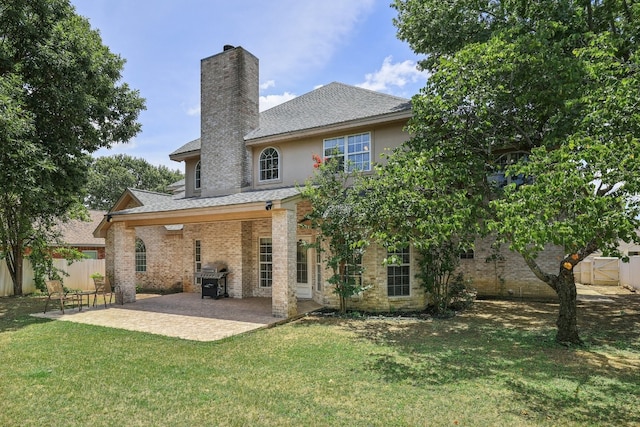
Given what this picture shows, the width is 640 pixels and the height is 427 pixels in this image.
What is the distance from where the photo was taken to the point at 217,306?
12.2m

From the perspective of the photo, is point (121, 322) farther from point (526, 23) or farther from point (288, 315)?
point (526, 23)

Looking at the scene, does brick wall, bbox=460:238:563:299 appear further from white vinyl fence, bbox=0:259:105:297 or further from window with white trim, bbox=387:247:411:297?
white vinyl fence, bbox=0:259:105:297

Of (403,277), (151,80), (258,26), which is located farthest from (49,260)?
(403,277)

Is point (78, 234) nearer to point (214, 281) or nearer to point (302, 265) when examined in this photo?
point (214, 281)

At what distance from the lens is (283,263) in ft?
33.0

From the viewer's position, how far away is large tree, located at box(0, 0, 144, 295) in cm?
1034

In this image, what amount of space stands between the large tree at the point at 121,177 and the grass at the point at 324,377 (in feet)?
128

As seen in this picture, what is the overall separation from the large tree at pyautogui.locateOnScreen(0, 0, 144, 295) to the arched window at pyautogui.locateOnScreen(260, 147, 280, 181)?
6.09 meters

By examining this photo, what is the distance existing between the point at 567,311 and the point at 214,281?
1110 centimetres

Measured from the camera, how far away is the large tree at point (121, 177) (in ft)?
147

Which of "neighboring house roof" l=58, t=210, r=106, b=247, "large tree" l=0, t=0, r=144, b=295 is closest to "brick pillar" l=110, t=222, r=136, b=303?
"large tree" l=0, t=0, r=144, b=295

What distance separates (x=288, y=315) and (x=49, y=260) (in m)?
13.8

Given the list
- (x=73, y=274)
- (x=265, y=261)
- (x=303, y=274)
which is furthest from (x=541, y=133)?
(x=73, y=274)

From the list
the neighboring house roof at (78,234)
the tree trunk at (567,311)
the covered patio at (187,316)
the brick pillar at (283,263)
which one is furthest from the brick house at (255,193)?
the neighboring house roof at (78,234)
